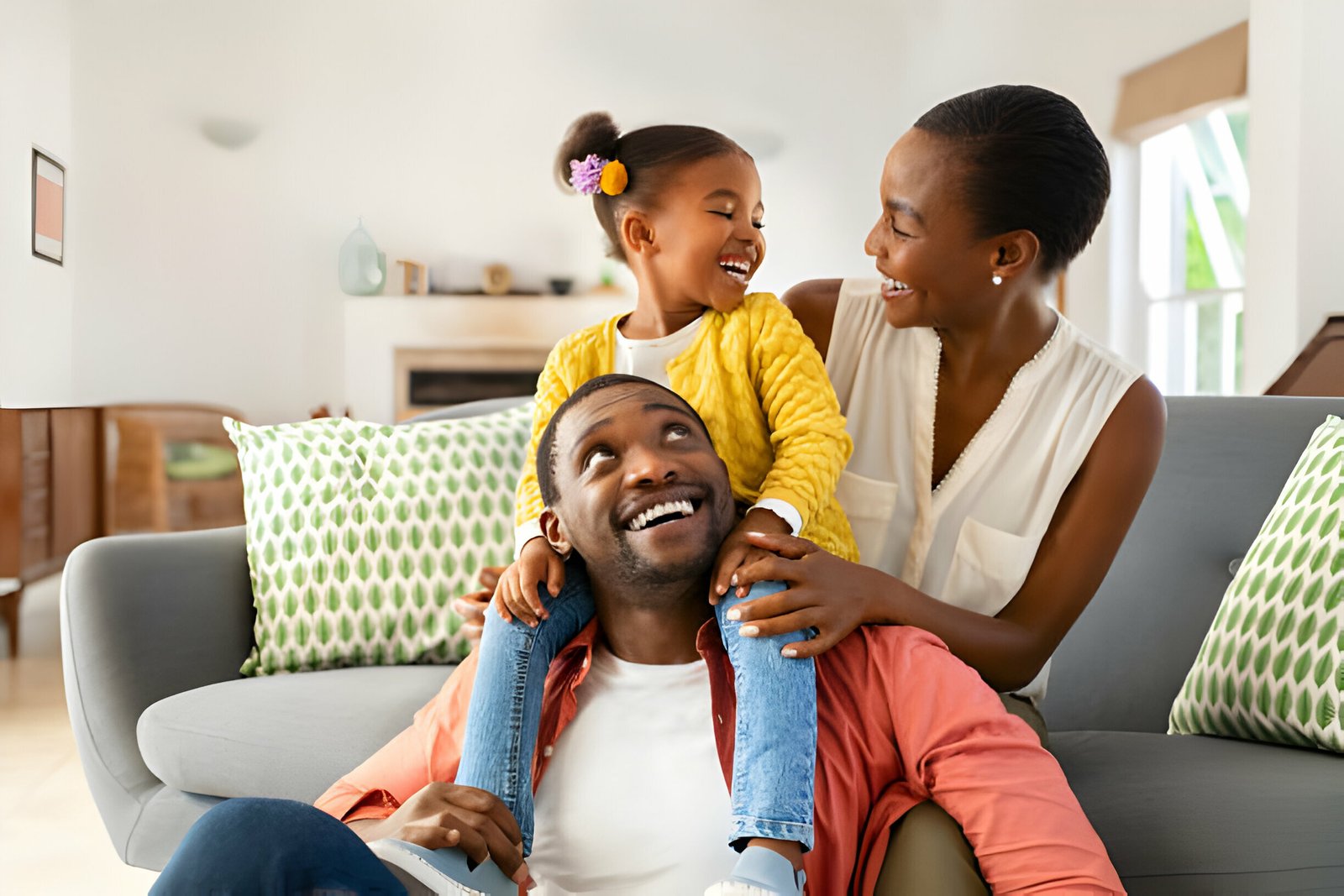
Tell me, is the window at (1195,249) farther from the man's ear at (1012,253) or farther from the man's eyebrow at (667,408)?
the man's eyebrow at (667,408)

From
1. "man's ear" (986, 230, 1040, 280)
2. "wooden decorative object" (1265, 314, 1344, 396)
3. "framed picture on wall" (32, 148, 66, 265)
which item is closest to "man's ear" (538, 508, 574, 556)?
"man's ear" (986, 230, 1040, 280)

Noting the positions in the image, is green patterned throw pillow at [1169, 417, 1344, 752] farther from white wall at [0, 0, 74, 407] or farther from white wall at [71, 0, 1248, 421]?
white wall at [0, 0, 74, 407]

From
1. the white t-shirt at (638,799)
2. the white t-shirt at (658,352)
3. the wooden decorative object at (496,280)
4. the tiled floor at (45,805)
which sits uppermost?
the wooden decorative object at (496,280)

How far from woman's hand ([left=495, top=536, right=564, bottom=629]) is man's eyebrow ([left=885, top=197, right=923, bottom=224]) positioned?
0.64 metres

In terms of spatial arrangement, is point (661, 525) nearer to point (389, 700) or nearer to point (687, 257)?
point (687, 257)

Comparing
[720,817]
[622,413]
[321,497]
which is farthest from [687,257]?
[321,497]

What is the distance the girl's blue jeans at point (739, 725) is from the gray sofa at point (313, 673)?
2.11ft

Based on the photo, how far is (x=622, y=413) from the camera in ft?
4.38

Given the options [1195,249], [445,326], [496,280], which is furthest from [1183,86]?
[445,326]

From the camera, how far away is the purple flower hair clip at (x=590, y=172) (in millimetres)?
1744

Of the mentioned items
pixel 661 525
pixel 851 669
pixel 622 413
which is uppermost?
pixel 622 413

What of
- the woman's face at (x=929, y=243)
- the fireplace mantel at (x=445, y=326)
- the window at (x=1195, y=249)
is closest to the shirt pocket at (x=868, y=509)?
the woman's face at (x=929, y=243)

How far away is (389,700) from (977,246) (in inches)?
46.8

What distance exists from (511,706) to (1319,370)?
235 cm
